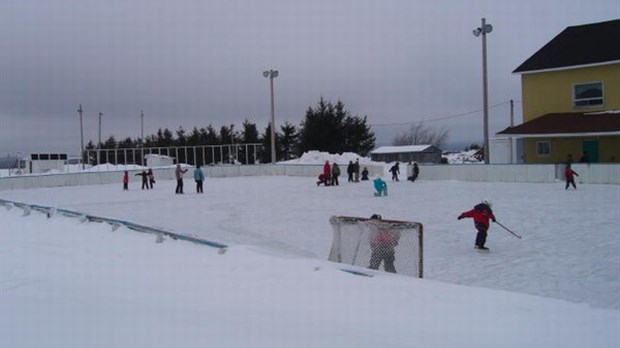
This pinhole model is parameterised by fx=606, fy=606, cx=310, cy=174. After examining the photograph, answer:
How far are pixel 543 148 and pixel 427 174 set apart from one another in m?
7.02

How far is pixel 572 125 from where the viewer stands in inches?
1261

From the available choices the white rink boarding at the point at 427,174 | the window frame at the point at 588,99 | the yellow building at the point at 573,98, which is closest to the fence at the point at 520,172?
the white rink boarding at the point at 427,174

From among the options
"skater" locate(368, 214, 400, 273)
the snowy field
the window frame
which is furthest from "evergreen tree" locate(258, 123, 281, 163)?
"skater" locate(368, 214, 400, 273)

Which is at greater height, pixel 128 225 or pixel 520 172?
pixel 520 172

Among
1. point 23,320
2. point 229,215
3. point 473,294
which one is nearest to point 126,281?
point 23,320

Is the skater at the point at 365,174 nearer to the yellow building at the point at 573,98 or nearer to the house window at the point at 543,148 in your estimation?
the yellow building at the point at 573,98

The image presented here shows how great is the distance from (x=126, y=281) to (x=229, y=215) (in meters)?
11.0

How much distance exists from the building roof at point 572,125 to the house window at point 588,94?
34.1 inches

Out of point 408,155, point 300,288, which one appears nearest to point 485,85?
point 300,288

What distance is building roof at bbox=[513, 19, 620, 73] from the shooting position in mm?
33844

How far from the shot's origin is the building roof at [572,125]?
30.3 m

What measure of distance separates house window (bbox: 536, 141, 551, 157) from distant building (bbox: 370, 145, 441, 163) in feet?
104

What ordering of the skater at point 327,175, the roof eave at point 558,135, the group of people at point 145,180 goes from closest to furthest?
1. the roof eave at point 558,135
2. the skater at point 327,175
3. the group of people at point 145,180

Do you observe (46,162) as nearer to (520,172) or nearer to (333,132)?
(333,132)
